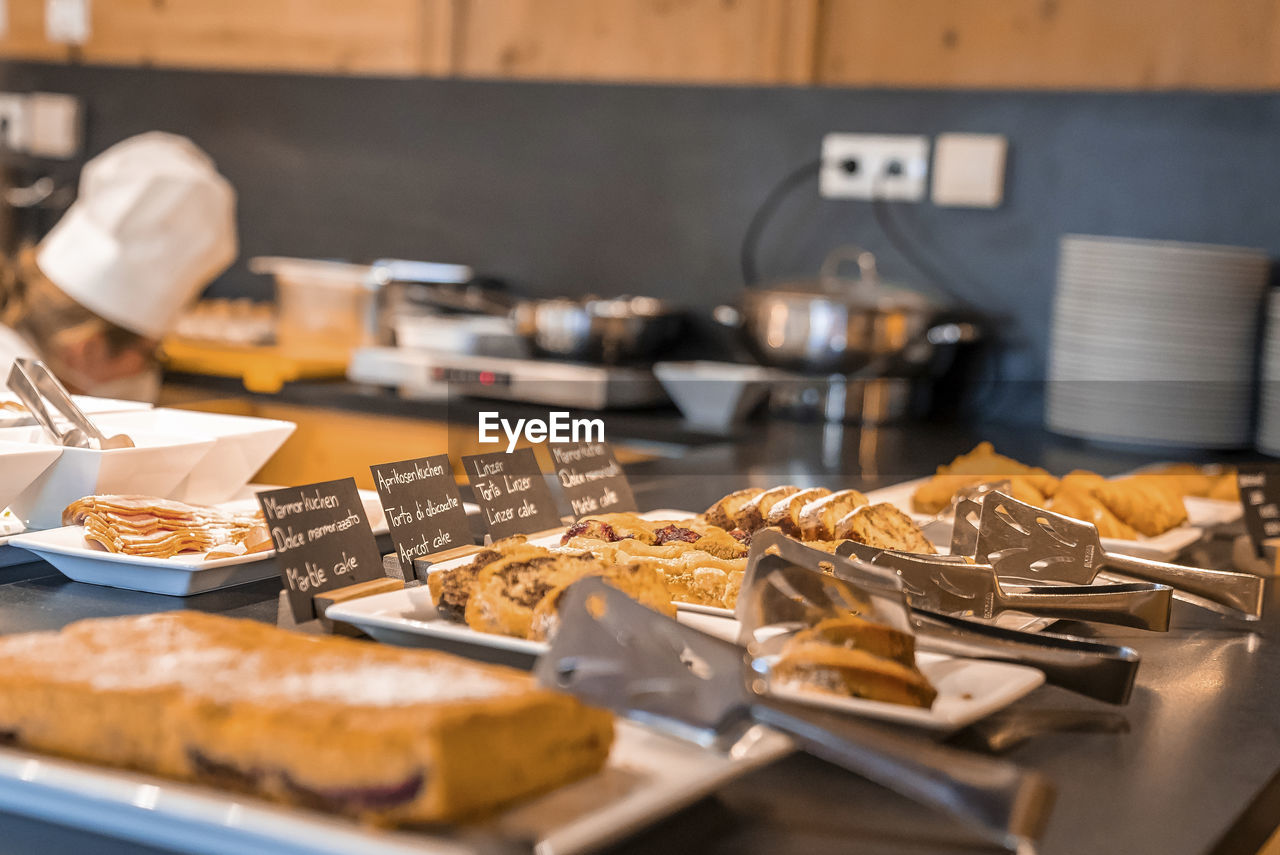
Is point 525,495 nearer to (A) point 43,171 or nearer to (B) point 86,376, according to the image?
(B) point 86,376

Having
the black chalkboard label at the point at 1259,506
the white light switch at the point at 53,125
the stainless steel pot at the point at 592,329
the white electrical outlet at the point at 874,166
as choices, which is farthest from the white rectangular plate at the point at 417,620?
the white light switch at the point at 53,125

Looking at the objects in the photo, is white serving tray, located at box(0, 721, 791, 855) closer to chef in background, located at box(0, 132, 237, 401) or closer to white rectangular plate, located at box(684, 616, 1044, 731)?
white rectangular plate, located at box(684, 616, 1044, 731)

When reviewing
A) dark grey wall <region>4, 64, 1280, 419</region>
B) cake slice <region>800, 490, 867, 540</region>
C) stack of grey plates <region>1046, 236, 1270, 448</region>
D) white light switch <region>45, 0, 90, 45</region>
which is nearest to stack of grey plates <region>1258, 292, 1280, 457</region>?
stack of grey plates <region>1046, 236, 1270, 448</region>

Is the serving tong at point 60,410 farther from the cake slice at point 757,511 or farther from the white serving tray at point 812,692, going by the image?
the cake slice at point 757,511

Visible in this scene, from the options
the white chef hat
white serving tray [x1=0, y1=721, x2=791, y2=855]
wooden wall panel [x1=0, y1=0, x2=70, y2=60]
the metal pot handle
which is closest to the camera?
white serving tray [x1=0, y1=721, x2=791, y2=855]

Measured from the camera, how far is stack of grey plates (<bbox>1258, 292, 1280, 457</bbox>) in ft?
7.02

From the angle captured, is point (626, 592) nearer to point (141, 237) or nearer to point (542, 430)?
point (542, 430)

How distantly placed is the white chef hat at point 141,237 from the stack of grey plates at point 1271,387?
1.78 m

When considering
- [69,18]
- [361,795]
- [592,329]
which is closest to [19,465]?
[361,795]

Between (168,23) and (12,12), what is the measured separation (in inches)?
21.8

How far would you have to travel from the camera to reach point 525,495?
1048 millimetres

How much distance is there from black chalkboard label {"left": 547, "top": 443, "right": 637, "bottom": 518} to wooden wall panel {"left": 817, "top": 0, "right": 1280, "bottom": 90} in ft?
5.56

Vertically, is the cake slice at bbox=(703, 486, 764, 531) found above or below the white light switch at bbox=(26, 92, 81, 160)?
below

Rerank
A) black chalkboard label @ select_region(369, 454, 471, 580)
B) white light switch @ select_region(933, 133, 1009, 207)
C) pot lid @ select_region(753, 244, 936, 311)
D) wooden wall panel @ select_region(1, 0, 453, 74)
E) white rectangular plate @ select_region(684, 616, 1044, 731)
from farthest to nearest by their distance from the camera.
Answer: wooden wall panel @ select_region(1, 0, 453, 74) < white light switch @ select_region(933, 133, 1009, 207) < pot lid @ select_region(753, 244, 936, 311) < black chalkboard label @ select_region(369, 454, 471, 580) < white rectangular plate @ select_region(684, 616, 1044, 731)
